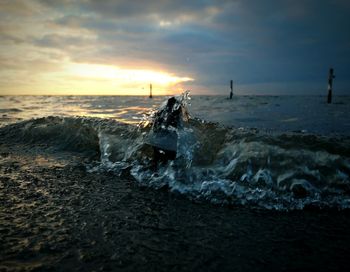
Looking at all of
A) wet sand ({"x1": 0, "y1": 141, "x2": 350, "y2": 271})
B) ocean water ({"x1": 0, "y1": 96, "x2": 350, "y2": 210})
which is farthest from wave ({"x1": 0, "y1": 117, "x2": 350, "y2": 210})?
wet sand ({"x1": 0, "y1": 141, "x2": 350, "y2": 271})

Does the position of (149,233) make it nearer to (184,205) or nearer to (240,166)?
(184,205)

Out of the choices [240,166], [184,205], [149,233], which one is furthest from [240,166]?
[149,233]

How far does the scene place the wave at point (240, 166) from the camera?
4102mm

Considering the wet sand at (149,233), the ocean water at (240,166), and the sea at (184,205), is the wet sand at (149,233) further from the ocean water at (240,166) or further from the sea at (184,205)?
the ocean water at (240,166)

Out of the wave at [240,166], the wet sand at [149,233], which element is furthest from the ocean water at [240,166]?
the wet sand at [149,233]

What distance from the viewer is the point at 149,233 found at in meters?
2.83

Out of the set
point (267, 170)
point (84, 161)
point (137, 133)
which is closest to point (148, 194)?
point (267, 170)

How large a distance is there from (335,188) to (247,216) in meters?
1.89

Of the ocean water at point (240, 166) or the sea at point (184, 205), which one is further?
the ocean water at point (240, 166)

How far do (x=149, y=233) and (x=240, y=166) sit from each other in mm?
2686

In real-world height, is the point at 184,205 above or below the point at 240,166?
below

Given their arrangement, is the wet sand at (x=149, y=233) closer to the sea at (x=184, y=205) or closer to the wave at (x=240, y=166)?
the sea at (x=184, y=205)

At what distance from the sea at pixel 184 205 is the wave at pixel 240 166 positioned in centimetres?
2

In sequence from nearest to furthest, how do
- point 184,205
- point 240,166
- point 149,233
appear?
point 149,233 → point 184,205 → point 240,166
